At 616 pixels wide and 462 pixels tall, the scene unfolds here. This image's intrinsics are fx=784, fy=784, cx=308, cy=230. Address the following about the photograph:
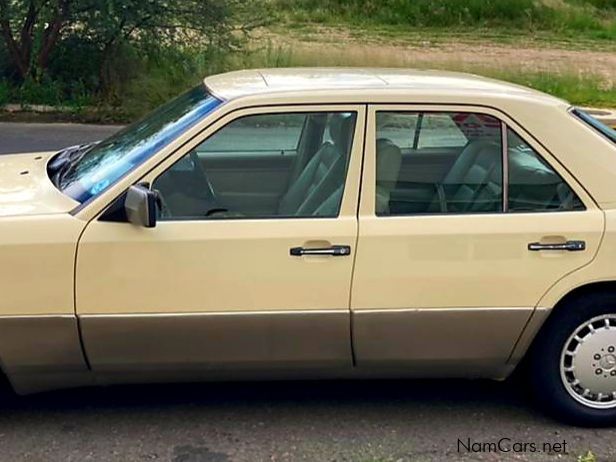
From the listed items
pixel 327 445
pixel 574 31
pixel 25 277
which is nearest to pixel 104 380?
pixel 25 277

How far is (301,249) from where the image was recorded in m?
3.45

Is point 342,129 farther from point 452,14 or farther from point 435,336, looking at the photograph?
point 452,14

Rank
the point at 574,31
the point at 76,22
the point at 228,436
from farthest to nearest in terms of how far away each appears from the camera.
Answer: the point at 574,31, the point at 76,22, the point at 228,436

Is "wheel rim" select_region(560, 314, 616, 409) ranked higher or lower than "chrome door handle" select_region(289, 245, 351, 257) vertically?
lower

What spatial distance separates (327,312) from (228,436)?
0.74 m

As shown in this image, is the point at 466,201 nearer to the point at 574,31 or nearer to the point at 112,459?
the point at 112,459

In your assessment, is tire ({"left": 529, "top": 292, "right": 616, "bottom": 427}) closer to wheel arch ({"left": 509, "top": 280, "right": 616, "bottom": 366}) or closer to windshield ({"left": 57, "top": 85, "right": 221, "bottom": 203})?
wheel arch ({"left": 509, "top": 280, "right": 616, "bottom": 366})

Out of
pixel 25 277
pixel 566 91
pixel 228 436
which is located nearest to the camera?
pixel 25 277

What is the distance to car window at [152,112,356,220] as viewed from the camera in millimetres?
3553

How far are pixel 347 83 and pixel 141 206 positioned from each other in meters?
1.19

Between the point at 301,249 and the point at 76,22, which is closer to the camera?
the point at 301,249

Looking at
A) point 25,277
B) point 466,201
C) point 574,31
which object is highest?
point 466,201

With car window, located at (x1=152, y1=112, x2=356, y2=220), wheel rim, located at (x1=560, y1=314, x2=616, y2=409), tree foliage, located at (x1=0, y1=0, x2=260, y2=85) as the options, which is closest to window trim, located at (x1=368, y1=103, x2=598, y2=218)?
car window, located at (x1=152, y1=112, x2=356, y2=220)

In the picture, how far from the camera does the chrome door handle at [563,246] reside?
354cm
